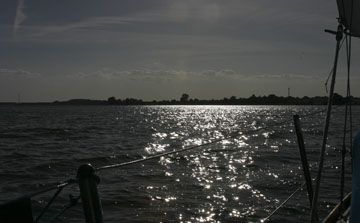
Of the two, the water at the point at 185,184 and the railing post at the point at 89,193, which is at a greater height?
the railing post at the point at 89,193

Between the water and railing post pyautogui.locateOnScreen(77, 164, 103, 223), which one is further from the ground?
railing post pyautogui.locateOnScreen(77, 164, 103, 223)

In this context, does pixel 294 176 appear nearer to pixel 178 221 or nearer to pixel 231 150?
pixel 178 221

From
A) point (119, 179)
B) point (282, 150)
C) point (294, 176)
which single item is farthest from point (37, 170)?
point (282, 150)

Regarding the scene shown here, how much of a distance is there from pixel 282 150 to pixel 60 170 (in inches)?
524

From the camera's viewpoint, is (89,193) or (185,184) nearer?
(89,193)

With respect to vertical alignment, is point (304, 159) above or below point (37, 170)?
above

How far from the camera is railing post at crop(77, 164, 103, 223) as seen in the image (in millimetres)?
2811

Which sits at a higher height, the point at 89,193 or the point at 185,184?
the point at 89,193

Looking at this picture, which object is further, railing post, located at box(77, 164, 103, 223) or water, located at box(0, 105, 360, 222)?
water, located at box(0, 105, 360, 222)

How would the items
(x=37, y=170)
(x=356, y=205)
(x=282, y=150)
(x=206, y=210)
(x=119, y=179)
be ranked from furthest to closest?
1. (x=282, y=150)
2. (x=37, y=170)
3. (x=119, y=179)
4. (x=206, y=210)
5. (x=356, y=205)

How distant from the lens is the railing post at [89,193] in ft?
9.22

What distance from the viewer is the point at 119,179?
50.1ft

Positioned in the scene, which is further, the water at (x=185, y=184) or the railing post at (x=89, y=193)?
the water at (x=185, y=184)

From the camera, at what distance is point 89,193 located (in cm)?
283
